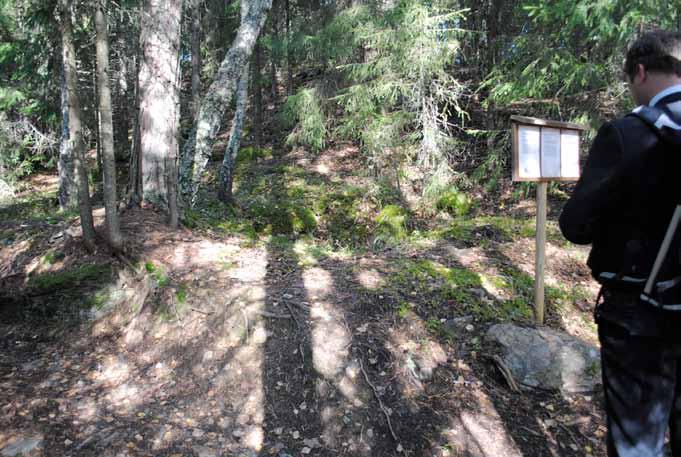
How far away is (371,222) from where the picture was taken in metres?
10.3

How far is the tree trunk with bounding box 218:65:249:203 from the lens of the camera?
880 cm

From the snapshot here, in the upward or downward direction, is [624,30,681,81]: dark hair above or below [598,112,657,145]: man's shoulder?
above

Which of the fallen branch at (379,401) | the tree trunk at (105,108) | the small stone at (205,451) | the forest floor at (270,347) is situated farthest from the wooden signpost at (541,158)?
the tree trunk at (105,108)

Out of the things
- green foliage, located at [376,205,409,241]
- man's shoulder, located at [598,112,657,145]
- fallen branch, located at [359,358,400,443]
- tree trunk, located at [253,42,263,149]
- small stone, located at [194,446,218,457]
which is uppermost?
tree trunk, located at [253,42,263,149]

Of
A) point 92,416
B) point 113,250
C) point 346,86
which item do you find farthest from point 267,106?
point 92,416

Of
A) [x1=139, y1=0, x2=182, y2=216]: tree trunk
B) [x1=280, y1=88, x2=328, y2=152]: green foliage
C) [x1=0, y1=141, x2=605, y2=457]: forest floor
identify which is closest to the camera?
[x1=0, y1=141, x2=605, y2=457]: forest floor

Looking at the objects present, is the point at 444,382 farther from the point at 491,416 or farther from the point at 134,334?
the point at 134,334

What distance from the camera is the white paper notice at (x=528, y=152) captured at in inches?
155

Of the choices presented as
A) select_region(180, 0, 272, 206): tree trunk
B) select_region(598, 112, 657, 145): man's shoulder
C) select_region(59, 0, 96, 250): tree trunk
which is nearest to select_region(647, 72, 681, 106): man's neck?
select_region(598, 112, 657, 145): man's shoulder

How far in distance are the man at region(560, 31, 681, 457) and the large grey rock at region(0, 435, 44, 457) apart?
136 inches

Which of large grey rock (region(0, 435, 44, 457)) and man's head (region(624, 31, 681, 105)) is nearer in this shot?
man's head (region(624, 31, 681, 105))

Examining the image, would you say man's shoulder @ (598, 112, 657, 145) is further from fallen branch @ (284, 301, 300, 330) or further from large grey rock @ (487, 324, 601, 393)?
fallen branch @ (284, 301, 300, 330)

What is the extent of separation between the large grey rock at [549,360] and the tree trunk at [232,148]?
21.9 feet

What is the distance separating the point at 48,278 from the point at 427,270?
168 inches
